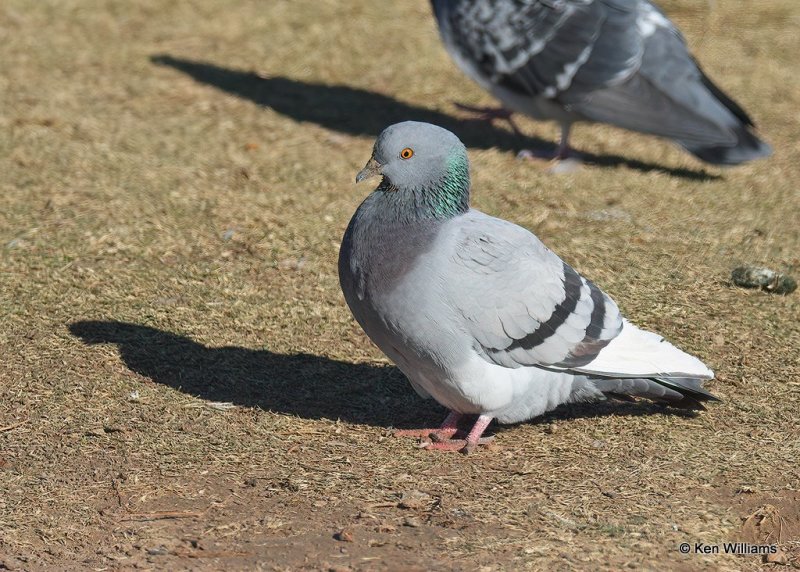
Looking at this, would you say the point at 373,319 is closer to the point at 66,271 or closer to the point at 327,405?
the point at 327,405

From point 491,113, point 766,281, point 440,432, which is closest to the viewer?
point 440,432

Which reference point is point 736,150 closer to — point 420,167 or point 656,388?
point 656,388

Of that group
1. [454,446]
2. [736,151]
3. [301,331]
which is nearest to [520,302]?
[454,446]

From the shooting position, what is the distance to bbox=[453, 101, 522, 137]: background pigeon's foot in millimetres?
7922

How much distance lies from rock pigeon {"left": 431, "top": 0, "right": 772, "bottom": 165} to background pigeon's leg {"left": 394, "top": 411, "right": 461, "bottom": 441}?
3454 millimetres

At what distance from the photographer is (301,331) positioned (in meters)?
4.97

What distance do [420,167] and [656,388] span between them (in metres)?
1.19

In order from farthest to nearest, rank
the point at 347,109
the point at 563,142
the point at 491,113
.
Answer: the point at 347,109 → the point at 491,113 → the point at 563,142

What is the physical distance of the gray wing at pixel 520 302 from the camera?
12.6ft

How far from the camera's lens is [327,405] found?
442cm

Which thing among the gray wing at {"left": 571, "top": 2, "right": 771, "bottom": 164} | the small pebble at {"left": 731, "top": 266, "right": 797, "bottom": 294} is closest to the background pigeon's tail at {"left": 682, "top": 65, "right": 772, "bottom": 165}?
the gray wing at {"left": 571, "top": 2, "right": 771, "bottom": 164}

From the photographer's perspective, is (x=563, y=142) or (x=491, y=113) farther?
(x=491, y=113)

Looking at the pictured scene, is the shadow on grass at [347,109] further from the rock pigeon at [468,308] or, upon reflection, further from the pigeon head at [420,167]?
the pigeon head at [420,167]

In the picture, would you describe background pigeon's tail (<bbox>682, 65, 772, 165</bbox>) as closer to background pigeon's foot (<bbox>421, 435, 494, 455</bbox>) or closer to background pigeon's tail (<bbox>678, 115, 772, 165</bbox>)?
→ background pigeon's tail (<bbox>678, 115, 772, 165</bbox>)
